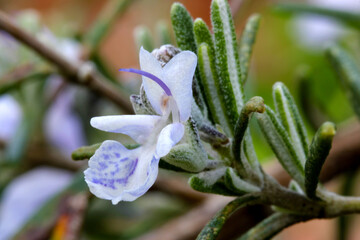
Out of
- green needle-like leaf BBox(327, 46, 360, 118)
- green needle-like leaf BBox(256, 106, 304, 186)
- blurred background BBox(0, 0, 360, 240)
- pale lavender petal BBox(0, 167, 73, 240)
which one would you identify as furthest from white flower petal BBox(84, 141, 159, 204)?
pale lavender petal BBox(0, 167, 73, 240)

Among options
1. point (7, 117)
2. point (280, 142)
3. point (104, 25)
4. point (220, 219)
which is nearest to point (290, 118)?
point (280, 142)

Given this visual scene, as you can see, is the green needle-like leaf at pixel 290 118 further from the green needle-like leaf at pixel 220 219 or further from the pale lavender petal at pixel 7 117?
the pale lavender petal at pixel 7 117

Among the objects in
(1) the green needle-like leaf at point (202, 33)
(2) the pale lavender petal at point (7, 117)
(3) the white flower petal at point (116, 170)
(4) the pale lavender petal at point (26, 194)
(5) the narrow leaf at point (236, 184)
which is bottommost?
(4) the pale lavender petal at point (26, 194)

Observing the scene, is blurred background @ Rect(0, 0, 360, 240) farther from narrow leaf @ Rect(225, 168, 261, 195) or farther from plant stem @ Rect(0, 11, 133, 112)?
narrow leaf @ Rect(225, 168, 261, 195)

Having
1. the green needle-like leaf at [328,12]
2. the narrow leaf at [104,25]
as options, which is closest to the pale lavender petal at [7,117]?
the narrow leaf at [104,25]

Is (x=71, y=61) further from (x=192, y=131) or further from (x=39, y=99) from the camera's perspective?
(x=192, y=131)

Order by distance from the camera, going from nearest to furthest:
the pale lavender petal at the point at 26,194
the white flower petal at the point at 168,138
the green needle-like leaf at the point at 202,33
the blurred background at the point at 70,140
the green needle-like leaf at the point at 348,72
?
the white flower petal at the point at 168,138 < the green needle-like leaf at the point at 202,33 < the green needle-like leaf at the point at 348,72 < the blurred background at the point at 70,140 < the pale lavender petal at the point at 26,194
